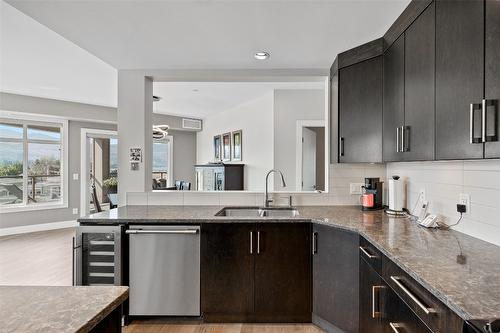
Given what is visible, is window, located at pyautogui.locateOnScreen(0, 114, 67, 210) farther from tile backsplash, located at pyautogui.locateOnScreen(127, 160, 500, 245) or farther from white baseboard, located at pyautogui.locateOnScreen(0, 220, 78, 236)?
tile backsplash, located at pyautogui.locateOnScreen(127, 160, 500, 245)

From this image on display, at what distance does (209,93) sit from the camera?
17.4 ft

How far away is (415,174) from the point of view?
8.07 ft

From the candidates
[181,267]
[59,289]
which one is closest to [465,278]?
[59,289]

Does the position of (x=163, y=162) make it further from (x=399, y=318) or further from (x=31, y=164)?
(x=399, y=318)

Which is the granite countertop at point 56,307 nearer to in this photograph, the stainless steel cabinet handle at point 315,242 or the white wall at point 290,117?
the stainless steel cabinet handle at point 315,242

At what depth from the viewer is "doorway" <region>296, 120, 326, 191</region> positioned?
4.79 metres

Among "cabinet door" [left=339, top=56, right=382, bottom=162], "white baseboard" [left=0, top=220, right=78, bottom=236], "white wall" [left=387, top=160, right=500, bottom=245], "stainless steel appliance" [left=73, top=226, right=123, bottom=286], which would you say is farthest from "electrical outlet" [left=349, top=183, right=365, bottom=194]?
"white baseboard" [left=0, top=220, right=78, bottom=236]

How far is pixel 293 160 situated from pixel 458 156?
3.43 m

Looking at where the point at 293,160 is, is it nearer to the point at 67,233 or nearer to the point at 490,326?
the point at 490,326

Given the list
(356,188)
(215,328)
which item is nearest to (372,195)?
(356,188)

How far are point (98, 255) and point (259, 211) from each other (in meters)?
1.49

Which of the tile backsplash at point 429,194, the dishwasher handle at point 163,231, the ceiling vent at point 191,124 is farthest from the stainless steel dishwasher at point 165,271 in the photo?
the ceiling vent at point 191,124

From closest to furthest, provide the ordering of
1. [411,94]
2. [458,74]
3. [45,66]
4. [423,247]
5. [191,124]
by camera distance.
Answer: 1. [458,74]
2. [423,247]
3. [411,94]
4. [45,66]
5. [191,124]

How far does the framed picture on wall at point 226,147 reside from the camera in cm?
638
